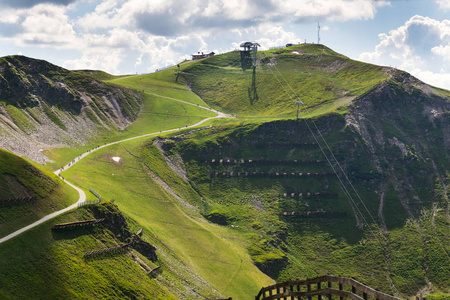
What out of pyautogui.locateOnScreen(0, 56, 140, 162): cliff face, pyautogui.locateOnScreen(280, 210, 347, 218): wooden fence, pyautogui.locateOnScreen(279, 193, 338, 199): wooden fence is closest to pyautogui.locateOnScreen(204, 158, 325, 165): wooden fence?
pyautogui.locateOnScreen(279, 193, 338, 199): wooden fence

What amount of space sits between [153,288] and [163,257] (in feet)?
64.1

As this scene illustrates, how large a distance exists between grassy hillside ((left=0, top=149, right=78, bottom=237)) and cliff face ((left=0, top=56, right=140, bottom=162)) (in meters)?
48.2

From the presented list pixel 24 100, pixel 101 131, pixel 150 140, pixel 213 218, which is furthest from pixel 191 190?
pixel 24 100

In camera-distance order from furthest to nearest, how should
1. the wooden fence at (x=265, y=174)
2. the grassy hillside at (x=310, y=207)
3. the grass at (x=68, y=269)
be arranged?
1. the wooden fence at (x=265, y=174)
2. the grassy hillside at (x=310, y=207)
3. the grass at (x=68, y=269)

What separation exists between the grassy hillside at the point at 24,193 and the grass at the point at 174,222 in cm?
2575

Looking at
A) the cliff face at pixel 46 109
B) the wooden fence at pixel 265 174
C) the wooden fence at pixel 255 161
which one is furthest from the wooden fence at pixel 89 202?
the wooden fence at pixel 255 161

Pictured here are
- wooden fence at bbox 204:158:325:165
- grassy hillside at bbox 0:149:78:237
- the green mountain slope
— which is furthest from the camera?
wooden fence at bbox 204:158:325:165

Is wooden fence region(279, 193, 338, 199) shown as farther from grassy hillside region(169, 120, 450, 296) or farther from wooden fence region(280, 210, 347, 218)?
wooden fence region(280, 210, 347, 218)

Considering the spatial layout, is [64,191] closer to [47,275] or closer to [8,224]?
[8,224]

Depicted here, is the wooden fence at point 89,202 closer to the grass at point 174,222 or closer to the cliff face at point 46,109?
the grass at point 174,222

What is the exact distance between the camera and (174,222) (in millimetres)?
126812

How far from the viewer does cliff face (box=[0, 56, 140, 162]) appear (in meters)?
141

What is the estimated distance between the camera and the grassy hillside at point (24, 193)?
225 ft

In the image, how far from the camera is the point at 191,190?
156 m
